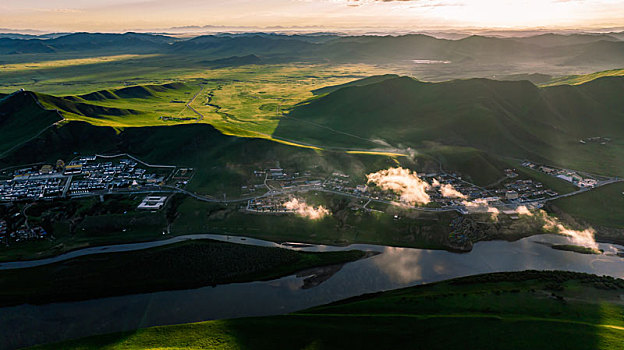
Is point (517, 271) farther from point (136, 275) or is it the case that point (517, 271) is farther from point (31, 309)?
point (31, 309)

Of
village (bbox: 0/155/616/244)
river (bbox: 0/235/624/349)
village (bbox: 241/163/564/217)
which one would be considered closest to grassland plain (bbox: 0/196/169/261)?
river (bbox: 0/235/624/349)

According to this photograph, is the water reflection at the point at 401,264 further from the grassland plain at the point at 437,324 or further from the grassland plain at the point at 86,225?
the grassland plain at the point at 86,225

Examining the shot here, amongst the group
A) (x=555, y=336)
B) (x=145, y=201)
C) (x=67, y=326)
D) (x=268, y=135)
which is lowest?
(x=67, y=326)

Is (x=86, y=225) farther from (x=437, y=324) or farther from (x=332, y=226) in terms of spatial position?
(x=437, y=324)

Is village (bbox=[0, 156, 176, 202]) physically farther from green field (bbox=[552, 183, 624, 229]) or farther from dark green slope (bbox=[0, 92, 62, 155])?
green field (bbox=[552, 183, 624, 229])

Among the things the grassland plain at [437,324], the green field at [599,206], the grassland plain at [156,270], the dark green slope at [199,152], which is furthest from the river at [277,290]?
the dark green slope at [199,152]

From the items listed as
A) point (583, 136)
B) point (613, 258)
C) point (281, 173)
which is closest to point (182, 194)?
point (281, 173)

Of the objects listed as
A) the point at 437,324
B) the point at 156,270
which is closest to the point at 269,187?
the point at 156,270
